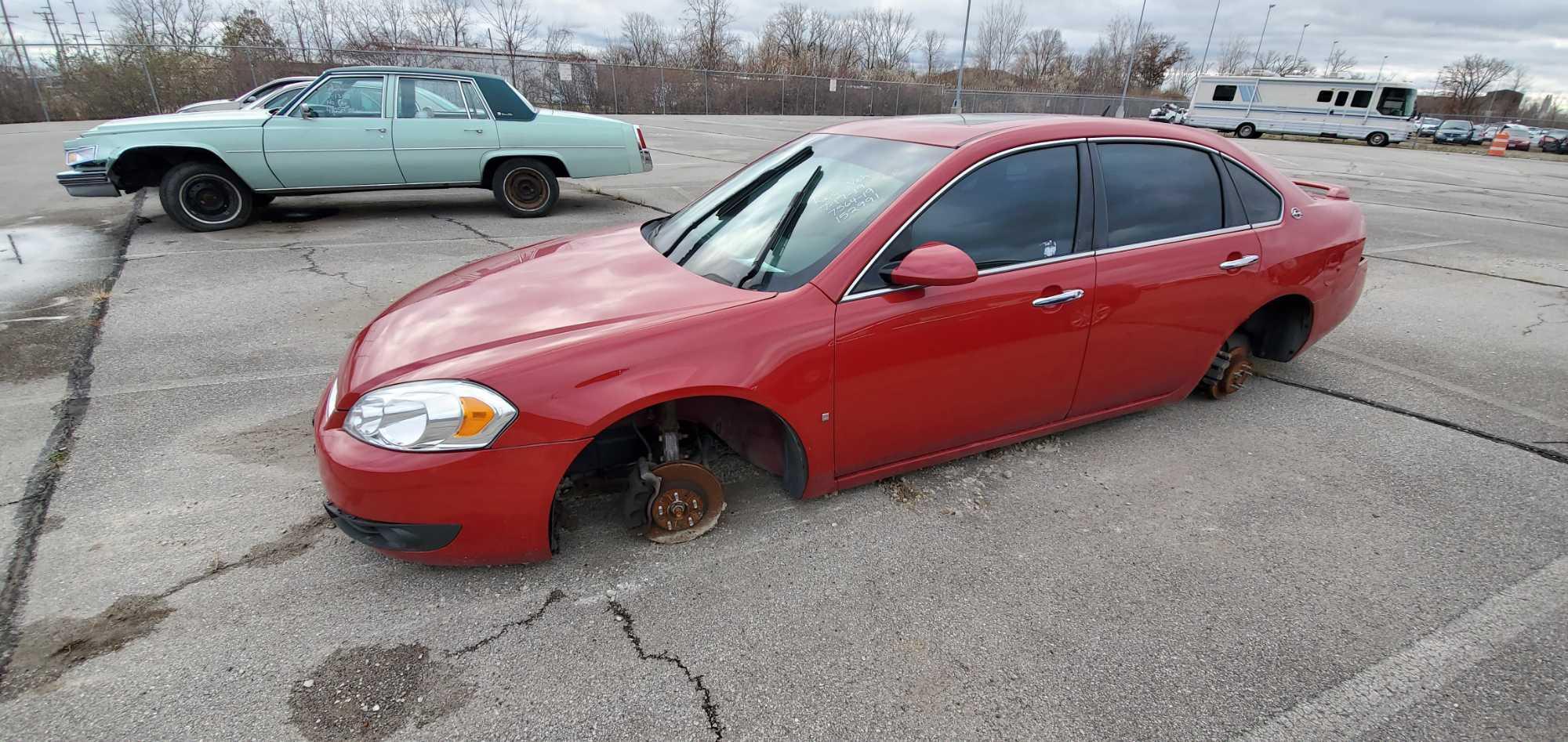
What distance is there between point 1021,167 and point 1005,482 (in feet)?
4.40

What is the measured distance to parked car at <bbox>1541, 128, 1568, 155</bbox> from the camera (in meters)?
33.8

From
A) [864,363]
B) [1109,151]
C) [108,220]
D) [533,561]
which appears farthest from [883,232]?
[108,220]

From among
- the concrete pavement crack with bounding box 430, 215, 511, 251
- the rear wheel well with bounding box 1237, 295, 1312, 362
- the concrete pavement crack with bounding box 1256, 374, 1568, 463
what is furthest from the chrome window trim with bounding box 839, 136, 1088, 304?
the concrete pavement crack with bounding box 430, 215, 511, 251

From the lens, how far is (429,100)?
802 centimetres

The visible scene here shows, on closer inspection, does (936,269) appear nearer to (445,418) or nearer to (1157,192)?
(1157,192)

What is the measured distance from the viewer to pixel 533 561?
8.22 ft

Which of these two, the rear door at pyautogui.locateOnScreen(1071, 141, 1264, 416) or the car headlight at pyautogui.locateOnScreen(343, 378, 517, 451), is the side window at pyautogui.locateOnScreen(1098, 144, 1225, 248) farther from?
the car headlight at pyautogui.locateOnScreen(343, 378, 517, 451)

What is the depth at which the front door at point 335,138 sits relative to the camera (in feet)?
24.5

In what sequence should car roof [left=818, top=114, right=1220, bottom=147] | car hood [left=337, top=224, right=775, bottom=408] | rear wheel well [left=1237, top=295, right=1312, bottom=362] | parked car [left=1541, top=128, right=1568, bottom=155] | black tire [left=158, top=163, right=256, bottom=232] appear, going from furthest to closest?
parked car [left=1541, top=128, right=1568, bottom=155] → black tire [left=158, top=163, right=256, bottom=232] → rear wheel well [left=1237, top=295, right=1312, bottom=362] → car roof [left=818, top=114, right=1220, bottom=147] → car hood [left=337, top=224, right=775, bottom=408]

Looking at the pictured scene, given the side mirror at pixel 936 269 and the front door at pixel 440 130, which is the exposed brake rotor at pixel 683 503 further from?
the front door at pixel 440 130

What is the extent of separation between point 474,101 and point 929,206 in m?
7.32

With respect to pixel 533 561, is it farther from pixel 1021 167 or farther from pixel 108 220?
→ pixel 108 220

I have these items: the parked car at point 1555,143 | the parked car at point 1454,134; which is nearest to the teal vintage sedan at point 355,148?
the parked car at point 1454,134

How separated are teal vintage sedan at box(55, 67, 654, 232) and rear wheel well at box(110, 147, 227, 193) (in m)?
0.01
